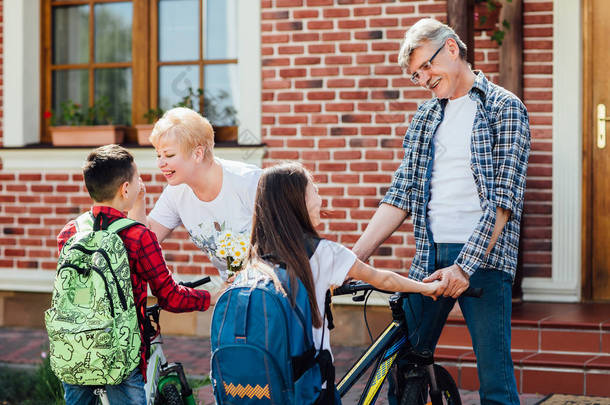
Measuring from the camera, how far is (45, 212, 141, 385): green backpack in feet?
9.25

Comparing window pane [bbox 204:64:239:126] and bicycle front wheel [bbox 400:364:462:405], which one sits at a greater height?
window pane [bbox 204:64:239:126]

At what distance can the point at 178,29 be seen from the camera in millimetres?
7023

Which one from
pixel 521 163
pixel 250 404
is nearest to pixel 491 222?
pixel 521 163

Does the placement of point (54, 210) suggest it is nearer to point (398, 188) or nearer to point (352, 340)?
point (352, 340)

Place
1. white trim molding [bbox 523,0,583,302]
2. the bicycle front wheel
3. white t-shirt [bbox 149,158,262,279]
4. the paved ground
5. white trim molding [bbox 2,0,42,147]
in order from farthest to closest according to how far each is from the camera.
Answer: white trim molding [bbox 2,0,42,147] → white trim molding [bbox 523,0,583,302] → the paved ground → white t-shirt [bbox 149,158,262,279] → the bicycle front wheel

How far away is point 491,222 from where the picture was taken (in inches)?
121

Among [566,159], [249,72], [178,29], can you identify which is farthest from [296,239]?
[178,29]

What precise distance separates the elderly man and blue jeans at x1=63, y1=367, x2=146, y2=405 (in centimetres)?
99

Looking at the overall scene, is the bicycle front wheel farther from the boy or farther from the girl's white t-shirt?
the boy

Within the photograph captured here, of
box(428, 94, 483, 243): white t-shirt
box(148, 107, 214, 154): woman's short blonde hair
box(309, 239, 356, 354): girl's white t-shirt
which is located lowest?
box(309, 239, 356, 354): girl's white t-shirt

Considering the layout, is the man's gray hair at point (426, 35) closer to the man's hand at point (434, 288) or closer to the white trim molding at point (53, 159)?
the man's hand at point (434, 288)

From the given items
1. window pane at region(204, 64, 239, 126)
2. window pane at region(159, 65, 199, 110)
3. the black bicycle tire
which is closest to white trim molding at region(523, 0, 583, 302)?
window pane at region(204, 64, 239, 126)

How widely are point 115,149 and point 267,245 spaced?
0.74 metres

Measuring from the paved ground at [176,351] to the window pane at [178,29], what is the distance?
2295 millimetres
